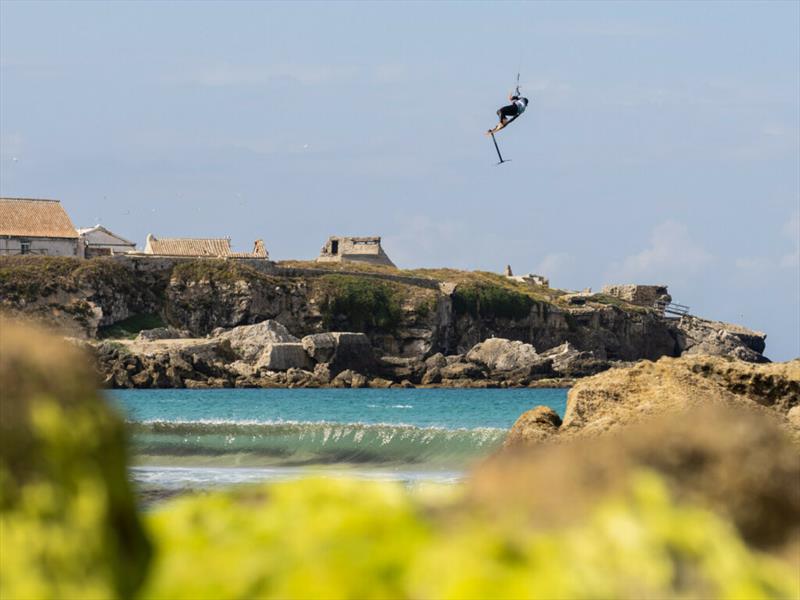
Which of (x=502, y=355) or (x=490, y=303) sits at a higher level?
(x=490, y=303)

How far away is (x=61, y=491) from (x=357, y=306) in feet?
304

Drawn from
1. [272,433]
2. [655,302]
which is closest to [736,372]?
[272,433]

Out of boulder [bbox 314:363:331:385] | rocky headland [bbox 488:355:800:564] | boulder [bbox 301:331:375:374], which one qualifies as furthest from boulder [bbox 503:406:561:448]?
boulder [bbox 301:331:375:374]

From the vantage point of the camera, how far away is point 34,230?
9025cm

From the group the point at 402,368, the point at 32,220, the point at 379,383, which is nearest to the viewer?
the point at 379,383

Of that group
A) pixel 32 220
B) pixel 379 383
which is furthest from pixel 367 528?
pixel 32 220

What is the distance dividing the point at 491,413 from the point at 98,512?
4914 centimetres

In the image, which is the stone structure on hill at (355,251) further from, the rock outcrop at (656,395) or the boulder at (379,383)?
the rock outcrop at (656,395)

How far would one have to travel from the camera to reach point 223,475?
2372 cm

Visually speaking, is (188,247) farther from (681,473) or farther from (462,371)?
(681,473)

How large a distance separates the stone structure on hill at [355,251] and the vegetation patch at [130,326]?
3033cm

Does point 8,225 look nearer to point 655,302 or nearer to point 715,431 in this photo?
point 655,302

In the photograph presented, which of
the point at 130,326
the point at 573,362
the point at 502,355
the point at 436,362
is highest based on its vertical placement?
the point at 130,326

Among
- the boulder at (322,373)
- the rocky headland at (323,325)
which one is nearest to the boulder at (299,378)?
the rocky headland at (323,325)
